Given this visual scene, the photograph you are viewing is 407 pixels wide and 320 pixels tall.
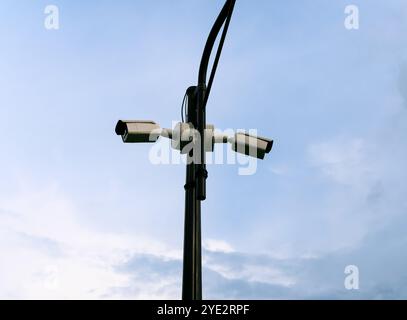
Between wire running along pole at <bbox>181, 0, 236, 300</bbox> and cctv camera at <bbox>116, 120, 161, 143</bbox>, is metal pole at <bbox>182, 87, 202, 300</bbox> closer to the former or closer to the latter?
wire running along pole at <bbox>181, 0, 236, 300</bbox>

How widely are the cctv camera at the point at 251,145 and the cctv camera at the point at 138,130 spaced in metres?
0.97

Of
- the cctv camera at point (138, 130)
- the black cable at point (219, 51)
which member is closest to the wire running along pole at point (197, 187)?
the black cable at point (219, 51)

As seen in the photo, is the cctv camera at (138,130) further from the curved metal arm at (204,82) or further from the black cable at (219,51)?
the black cable at (219,51)

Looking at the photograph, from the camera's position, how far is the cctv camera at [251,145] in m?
7.90

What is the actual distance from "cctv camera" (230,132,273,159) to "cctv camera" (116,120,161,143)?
97 centimetres

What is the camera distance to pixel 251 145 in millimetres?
7996

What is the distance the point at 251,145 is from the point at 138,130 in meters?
1.44

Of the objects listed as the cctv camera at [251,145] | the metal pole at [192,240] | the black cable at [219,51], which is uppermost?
the black cable at [219,51]

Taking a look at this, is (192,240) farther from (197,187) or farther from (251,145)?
(251,145)

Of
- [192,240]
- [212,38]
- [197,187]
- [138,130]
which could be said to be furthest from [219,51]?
[192,240]
